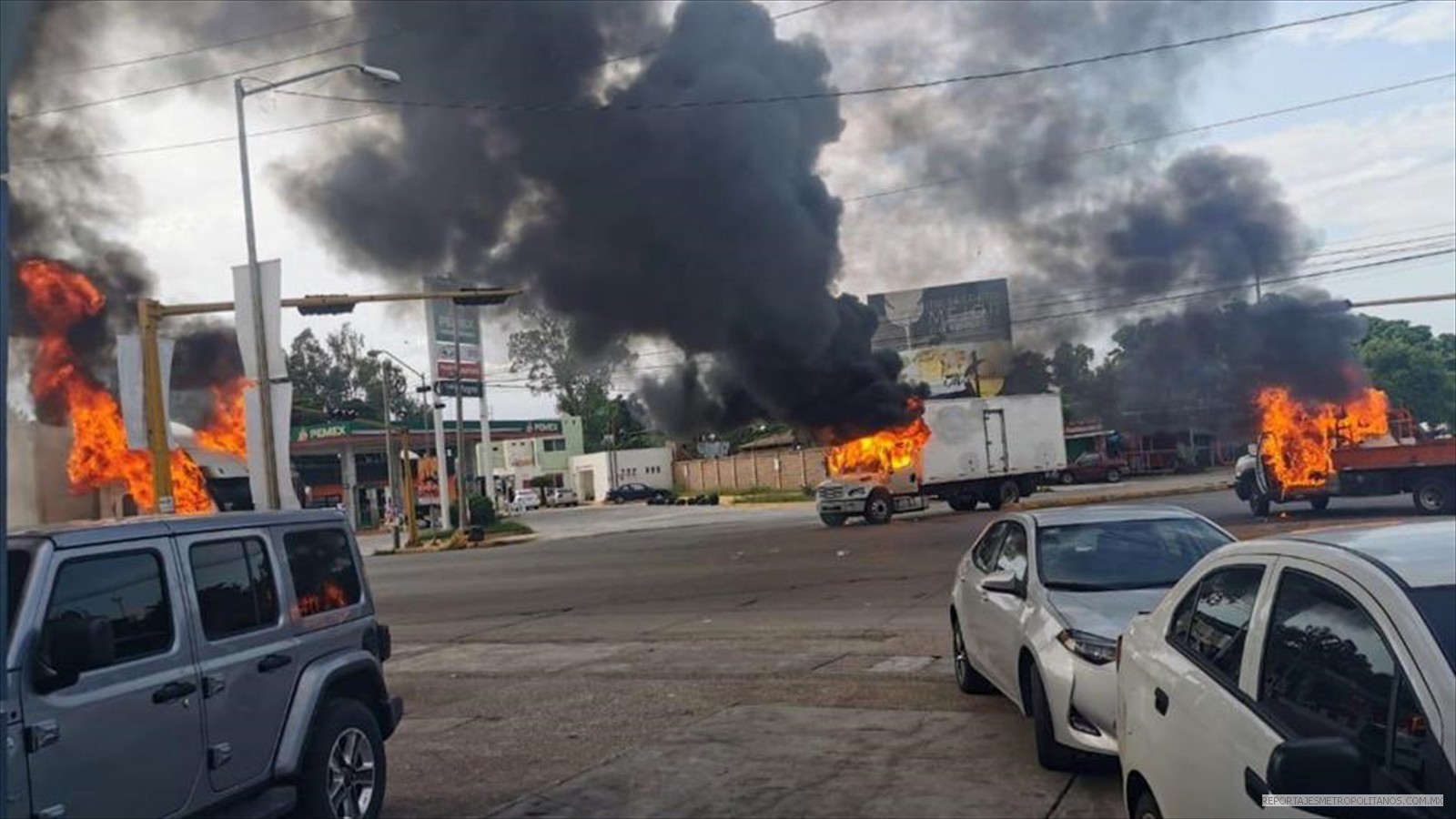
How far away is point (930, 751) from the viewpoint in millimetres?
7254

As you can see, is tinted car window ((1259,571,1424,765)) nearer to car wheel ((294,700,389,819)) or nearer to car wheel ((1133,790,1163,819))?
car wheel ((1133,790,1163,819))

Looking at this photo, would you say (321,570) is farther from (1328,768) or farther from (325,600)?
(1328,768)

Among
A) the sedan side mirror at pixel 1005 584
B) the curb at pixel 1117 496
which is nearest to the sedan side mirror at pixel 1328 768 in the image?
the sedan side mirror at pixel 1005 584

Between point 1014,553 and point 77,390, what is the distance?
23.2 meters

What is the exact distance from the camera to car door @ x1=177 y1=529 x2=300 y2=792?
5043mm

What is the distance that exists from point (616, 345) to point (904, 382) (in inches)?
385

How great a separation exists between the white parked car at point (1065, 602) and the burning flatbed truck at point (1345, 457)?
18.3 m

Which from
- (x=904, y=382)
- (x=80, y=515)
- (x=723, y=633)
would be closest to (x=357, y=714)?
(x=723, y=633)

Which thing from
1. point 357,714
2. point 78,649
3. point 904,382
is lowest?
point 357,714

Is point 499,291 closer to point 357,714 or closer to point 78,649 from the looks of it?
point 357,714

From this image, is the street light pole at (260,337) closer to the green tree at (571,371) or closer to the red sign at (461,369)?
the green tree at (571,371)

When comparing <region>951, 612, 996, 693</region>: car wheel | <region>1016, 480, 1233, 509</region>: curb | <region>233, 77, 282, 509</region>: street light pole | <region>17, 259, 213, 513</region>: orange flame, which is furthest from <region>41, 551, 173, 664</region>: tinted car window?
<region>1016, 480, 1233, 509</region>: curb

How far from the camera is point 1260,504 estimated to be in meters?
25.9

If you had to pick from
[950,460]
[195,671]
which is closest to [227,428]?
[950,460]
